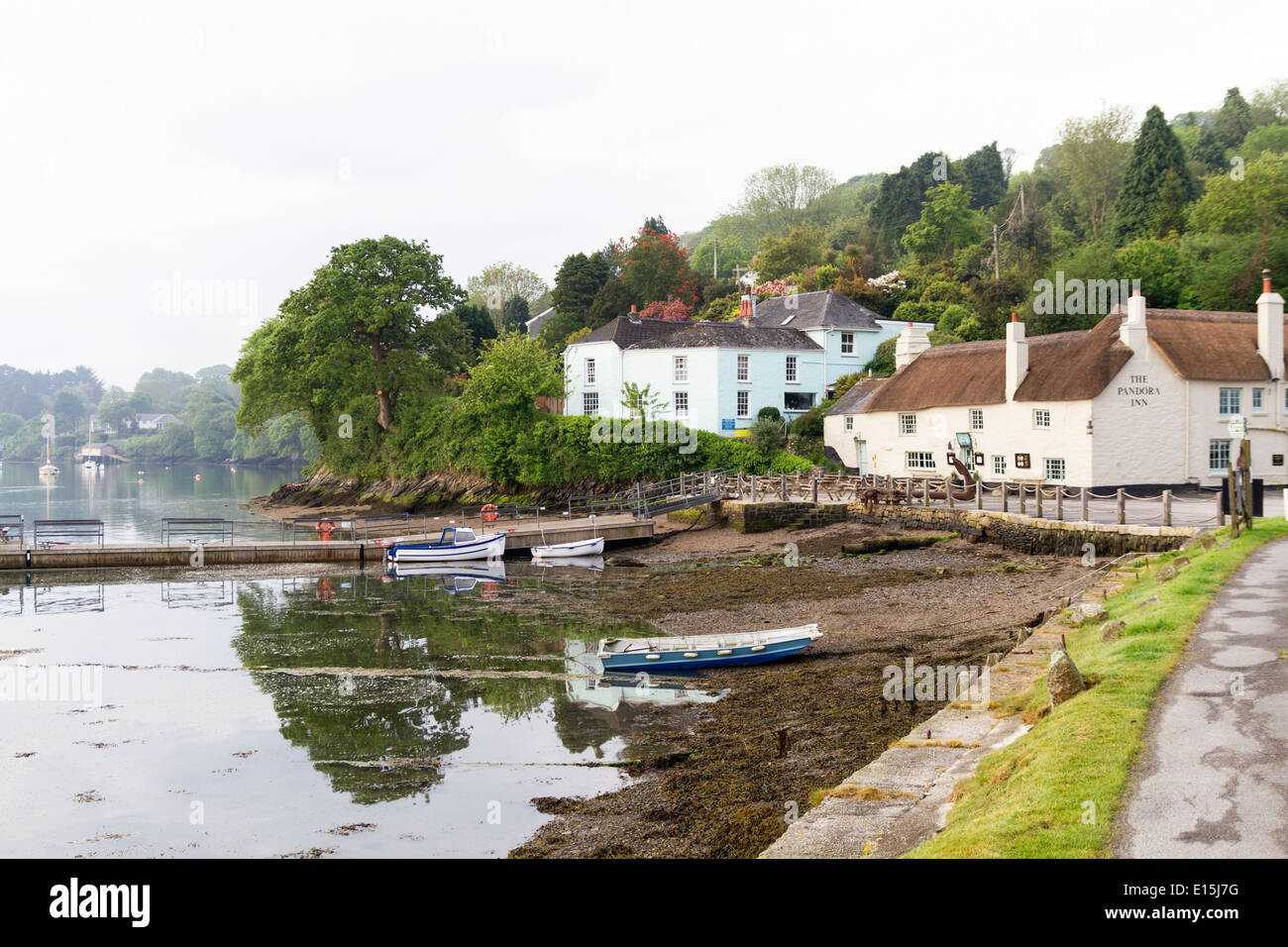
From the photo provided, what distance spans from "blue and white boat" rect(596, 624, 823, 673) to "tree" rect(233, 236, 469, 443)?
4796 centimetres

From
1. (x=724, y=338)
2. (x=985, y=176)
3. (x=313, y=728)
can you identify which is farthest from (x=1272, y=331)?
(x=985, y=176)

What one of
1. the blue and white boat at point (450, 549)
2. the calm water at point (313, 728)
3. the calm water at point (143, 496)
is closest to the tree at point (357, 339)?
the calm water at point (143, 496)

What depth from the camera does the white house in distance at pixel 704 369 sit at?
58781 mm

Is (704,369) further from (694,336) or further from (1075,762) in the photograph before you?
(1075,762)

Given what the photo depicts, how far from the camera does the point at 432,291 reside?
2633 inches

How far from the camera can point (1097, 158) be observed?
81.1 meters

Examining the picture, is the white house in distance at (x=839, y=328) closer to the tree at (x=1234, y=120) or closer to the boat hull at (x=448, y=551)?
the boat hull at (x=448, y=551)

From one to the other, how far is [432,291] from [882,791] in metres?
60.9

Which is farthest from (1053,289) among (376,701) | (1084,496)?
(376,701)

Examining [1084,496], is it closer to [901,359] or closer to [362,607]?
[901,359]

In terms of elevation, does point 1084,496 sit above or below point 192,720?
above

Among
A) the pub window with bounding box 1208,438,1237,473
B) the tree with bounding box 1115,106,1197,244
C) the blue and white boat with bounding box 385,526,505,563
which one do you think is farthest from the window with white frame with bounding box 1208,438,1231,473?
the tree with bounding box 1115,106,1197,244

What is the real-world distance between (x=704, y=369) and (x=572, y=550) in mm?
19878

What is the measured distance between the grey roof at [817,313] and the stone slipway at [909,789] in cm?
4958
